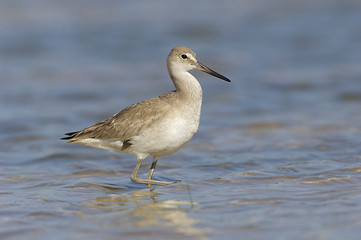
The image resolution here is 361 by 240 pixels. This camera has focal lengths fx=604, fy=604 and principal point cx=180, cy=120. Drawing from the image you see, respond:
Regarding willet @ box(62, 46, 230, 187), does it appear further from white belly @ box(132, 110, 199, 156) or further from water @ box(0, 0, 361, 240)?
water @ box(0, 0, 361, 240)

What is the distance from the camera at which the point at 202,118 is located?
11.8 meters

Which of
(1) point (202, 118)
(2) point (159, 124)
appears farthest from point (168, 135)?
(1) point (202, 118)

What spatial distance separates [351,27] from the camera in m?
18.9

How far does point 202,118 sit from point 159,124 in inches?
179

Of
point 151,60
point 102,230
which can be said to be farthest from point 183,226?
point 151,60

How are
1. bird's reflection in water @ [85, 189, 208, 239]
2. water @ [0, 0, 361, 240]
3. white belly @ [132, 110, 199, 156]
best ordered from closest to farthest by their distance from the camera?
bird's reflection in water @ [85, 189, 208, 239] → water @ [0, 0, 361, 240] → white belly @ [132, 110, 199, 156]

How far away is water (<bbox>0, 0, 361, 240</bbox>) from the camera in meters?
5.99

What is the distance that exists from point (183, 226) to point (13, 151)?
4.94 meters

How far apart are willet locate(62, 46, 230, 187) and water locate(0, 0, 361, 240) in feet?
1.70

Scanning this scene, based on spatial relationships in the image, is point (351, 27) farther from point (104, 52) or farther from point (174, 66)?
point (174, 66)

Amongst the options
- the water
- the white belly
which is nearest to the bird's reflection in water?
the water

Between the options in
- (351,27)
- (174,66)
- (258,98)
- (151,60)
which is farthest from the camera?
(351,27)

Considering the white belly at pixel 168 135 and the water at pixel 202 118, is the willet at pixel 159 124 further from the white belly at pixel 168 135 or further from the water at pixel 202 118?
the water at pixel 202 118

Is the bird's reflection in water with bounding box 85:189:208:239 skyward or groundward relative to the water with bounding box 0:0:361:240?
groundward
